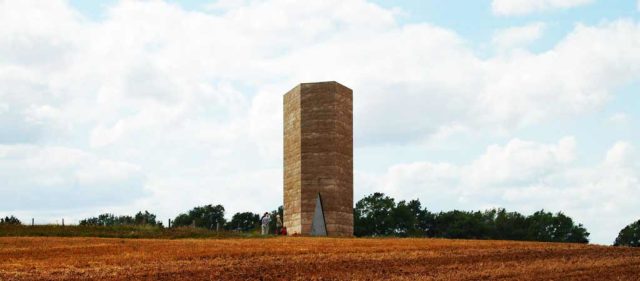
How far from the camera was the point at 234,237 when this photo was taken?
43656mm

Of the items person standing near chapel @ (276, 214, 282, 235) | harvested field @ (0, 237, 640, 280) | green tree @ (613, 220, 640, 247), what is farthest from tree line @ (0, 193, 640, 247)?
harvested field @ (0, 237, 640, 280)


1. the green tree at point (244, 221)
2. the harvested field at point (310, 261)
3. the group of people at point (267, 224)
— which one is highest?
the green tree at point (244, 221)

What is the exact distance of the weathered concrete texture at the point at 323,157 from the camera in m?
52.2

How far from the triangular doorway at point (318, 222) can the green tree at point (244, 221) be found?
301 ft

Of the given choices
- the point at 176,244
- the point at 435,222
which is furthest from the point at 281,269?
the point at 435,222

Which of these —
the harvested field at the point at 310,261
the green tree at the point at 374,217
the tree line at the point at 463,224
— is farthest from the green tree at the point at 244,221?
the harvested field at the point at 310,261

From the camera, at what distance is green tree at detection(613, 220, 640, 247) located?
11200 cm

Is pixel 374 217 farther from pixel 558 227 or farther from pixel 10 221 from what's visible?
pixel 10 221

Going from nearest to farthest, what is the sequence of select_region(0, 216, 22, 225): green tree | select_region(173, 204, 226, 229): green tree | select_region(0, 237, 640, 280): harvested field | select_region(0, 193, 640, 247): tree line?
select_region(0, 237, 640, 280): harvested field < select_region(0, 216, 22, 225): green tree < select_region(0, 193, 640, 247): tree line < select_region(173, 204, 226, 229): green tree

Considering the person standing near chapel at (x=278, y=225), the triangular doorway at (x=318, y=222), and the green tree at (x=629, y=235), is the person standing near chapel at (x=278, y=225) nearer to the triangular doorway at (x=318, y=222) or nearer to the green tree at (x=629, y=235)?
the triangular doorway at (x=318, y=222)

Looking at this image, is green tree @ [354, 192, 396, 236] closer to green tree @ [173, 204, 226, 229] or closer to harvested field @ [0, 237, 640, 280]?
green tree @ [173, 204, 226, 229]

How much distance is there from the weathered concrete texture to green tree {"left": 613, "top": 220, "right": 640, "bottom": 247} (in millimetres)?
71222

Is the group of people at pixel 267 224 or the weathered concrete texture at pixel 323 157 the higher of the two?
the weathered concrete texture at pixel 323 157

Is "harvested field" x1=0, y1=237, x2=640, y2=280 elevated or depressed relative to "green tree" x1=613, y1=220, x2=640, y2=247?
depressed
